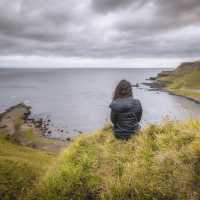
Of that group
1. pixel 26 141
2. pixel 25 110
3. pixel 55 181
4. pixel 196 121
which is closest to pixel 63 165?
pixel 55 181

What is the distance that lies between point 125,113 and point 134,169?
8.63 ft

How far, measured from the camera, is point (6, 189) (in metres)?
7.90

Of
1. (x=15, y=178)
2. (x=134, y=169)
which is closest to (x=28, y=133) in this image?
(x=15, y=178)

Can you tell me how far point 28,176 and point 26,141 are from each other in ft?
141

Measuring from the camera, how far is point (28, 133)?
55.9 m

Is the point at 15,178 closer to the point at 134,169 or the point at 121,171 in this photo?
the point at 121,171

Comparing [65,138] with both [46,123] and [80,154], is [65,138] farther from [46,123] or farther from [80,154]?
[80,154]

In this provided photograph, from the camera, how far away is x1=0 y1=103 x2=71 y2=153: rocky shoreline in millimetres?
47219

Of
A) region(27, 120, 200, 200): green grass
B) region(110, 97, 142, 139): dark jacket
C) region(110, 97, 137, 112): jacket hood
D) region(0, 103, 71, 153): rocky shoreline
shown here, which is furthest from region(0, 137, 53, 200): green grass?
region(0, 103, 71, 153): rocky shoreline

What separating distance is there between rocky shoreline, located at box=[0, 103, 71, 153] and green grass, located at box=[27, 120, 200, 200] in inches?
1413

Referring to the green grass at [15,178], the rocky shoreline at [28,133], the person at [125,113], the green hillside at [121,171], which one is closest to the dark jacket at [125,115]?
the person at [125,113]

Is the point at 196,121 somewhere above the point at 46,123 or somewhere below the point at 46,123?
above

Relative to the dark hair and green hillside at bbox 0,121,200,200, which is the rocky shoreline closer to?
the dark hair

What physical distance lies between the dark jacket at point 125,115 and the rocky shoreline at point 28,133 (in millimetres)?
35153
